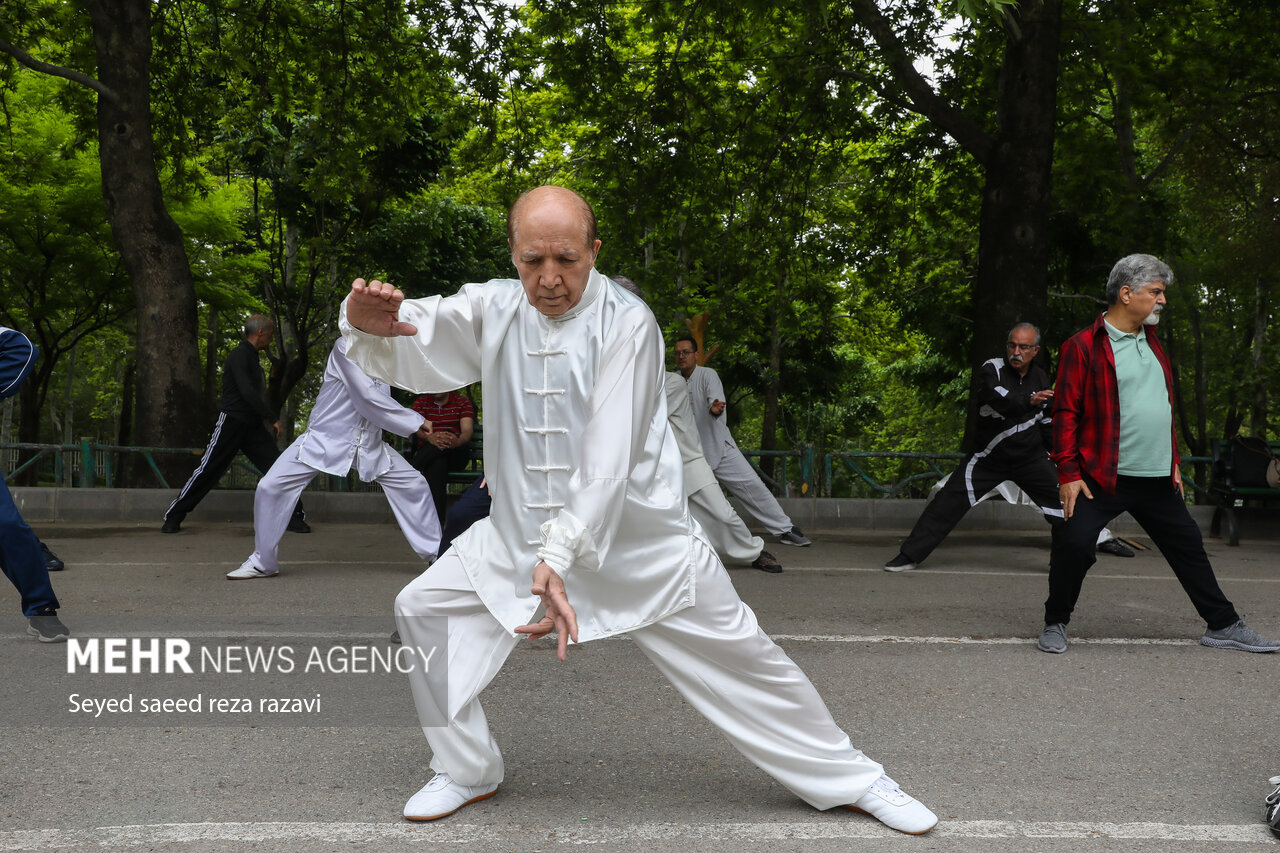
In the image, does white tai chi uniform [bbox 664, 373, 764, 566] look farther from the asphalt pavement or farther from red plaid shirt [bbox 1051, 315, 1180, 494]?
red plaid shirt [bbox 1051, 315, 1180, 494]

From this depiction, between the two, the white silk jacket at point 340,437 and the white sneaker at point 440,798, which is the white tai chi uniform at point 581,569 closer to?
the white sneaker at point 440,798

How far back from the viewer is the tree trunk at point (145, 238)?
1195 centimetres

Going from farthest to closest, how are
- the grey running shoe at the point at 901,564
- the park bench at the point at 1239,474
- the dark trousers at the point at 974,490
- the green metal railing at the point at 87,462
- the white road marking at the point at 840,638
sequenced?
1. the green metal railing at the point at 87,462
2. the park bench at the point at 1239,474
3. the grey running shoe at the point at 901,564
4. the dark trousers at the point at 974,490
5. the white road marking at the point at 840,638

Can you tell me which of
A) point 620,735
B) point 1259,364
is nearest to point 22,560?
point 620,735

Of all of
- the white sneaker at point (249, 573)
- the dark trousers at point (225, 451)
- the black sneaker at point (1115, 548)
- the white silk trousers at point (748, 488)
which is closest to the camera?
the white sneaker at point (249, 573)

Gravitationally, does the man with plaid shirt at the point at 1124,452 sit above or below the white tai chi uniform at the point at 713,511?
above

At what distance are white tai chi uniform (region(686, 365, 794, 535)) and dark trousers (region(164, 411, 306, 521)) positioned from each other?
12.3 ft

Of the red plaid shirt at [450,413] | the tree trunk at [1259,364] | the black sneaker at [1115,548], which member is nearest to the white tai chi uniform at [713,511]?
the red plaid shirt at [450,413]

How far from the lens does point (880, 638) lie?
586 cm

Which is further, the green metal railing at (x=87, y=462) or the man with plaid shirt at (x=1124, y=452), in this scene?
the green metal railing at (x=87, y=462)

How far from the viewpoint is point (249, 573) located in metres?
7.70

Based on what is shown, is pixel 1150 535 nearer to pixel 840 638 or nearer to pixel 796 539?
pixel 840 638

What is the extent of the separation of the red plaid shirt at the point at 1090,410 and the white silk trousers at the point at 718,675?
294 cm

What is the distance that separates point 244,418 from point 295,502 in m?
2.32
